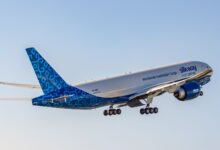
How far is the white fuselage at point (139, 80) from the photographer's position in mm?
89438

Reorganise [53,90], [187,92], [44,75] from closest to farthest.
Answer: [53,90] → [44,75] → [187,92]

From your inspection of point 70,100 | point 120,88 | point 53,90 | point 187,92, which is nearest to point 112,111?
point 120,88

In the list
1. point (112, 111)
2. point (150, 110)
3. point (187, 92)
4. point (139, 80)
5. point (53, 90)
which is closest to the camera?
point (53, 90)

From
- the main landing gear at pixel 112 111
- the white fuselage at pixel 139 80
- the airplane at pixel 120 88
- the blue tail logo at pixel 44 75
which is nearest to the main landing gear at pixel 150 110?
the airplane at pixel 120 88

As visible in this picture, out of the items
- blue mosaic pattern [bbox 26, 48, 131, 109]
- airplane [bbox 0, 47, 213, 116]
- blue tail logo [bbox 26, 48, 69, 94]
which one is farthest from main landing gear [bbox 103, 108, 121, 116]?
blue tail logo [bbox 26, 48, 69, 94]

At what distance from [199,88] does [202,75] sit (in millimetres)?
3685

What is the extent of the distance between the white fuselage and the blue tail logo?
11.1ft

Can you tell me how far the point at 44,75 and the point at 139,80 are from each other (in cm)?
1571

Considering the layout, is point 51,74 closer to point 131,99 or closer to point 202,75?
point 131,99

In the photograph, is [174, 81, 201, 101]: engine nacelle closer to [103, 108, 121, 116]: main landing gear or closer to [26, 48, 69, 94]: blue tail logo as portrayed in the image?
[103, 108, 121, 116]: main landing gear

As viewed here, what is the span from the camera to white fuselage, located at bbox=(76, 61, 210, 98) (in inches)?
3521

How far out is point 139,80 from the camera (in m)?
94.4

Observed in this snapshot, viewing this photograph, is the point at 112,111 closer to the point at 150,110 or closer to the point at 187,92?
the point at 150,110

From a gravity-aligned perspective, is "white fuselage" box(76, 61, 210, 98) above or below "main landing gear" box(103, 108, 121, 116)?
above
